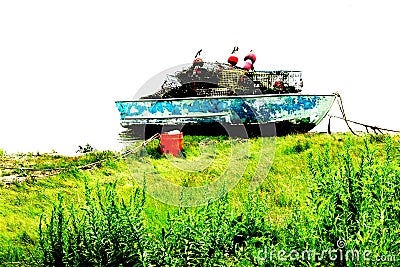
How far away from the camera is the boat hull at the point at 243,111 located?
30.8 ft

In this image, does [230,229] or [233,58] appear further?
[233,58]

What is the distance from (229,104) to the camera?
9.44 meters

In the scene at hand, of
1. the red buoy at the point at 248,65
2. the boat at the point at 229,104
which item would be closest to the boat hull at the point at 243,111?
the boat at the point at 229,104

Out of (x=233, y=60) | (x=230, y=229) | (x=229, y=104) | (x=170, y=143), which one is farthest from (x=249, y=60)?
(x=230, y=229)

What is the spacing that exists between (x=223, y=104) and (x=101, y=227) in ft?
20.1

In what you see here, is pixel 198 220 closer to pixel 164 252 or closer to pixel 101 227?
pixel 164 252

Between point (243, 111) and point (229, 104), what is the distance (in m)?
0.32

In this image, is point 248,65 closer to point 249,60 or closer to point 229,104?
point 249,60

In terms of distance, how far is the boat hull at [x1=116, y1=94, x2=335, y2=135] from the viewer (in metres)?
9.40

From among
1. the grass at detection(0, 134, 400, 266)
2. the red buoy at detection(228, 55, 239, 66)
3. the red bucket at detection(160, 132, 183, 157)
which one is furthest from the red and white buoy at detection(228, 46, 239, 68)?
the grass at detection(0, 134, 400, 266)

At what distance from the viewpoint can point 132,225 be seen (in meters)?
3.46

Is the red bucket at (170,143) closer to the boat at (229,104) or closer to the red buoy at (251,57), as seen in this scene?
the boat at (229,104)

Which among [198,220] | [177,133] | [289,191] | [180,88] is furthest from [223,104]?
[198,220]

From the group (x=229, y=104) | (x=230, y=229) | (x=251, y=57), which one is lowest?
(x=230, y=229)
